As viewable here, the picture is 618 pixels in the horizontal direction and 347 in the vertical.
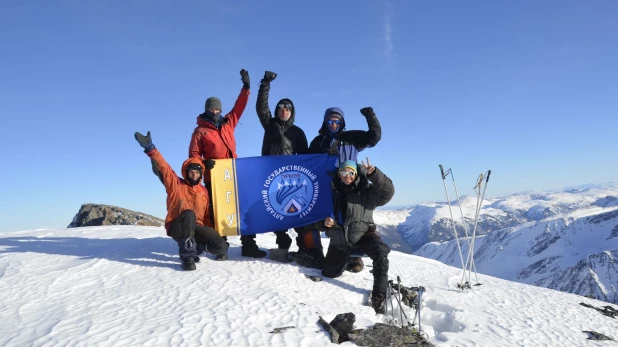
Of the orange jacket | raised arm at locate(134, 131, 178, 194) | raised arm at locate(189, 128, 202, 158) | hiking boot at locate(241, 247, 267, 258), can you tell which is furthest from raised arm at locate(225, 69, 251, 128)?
hiking boot at locate(241, 247, 267, 258)

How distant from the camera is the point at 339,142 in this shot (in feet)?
26.2

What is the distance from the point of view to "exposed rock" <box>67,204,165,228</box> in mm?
19234

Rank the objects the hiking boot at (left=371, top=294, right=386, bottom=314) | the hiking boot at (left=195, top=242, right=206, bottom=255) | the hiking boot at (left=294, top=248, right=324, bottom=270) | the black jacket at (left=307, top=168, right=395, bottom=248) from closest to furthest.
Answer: the hiking boot at (left=371, top=294, right=386, bottom=314)
the black jacket at (left=307, top=168, right=395, bottom=248)
the hiking boot at (left=195, top=242, right=206, bottom=255)
the hiking boot at (left=294, top=248, right=324, bottom=270)

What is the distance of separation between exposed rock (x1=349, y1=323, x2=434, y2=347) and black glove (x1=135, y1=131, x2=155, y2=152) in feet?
16.3

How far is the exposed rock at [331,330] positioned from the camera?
4815mm

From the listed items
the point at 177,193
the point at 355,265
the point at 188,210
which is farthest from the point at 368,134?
the point at 177,193

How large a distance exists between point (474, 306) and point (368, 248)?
2.36 meters

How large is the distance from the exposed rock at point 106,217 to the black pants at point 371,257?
15022 millimetres

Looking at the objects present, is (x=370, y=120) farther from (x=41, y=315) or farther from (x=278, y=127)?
(x=41, y=315)

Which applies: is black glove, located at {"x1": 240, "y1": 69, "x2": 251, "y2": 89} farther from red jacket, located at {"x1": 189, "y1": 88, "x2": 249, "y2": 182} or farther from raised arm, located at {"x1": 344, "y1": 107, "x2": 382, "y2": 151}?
raised arm, located at {"x1": 344, "y1": 107, "x2": 382, "y2": 151}

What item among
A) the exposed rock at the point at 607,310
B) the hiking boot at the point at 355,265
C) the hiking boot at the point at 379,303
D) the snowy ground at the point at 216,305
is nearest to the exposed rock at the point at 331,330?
the snowy ground at the point at 216,305

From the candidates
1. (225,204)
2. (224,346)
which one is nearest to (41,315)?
(224,346)

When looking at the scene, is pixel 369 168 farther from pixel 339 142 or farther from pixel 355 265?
pixel 355 265

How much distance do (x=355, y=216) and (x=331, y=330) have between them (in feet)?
8.77
